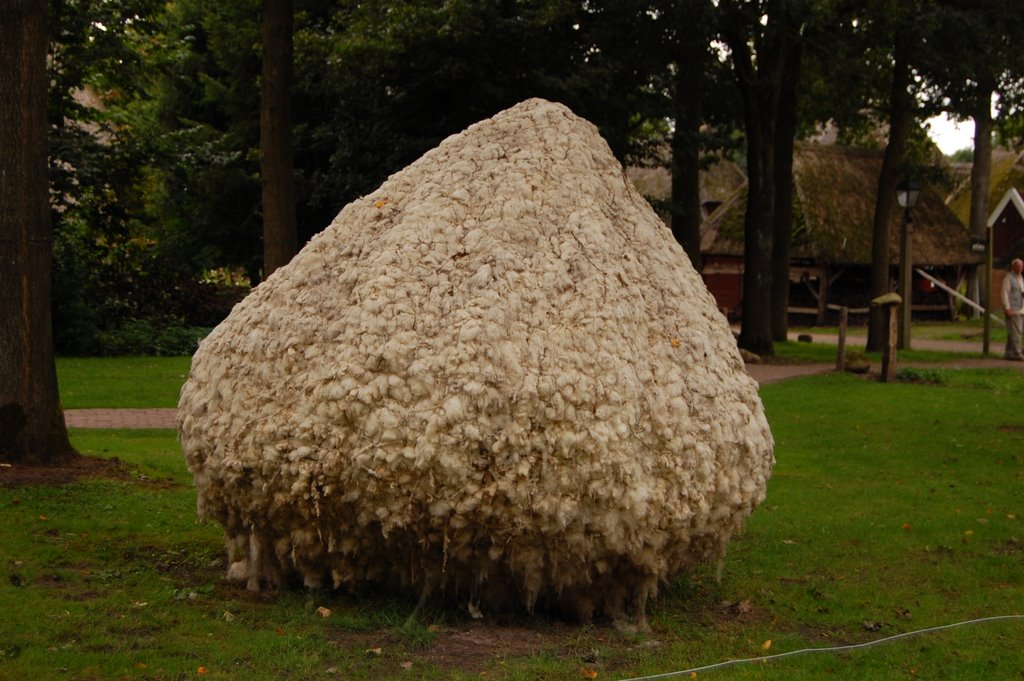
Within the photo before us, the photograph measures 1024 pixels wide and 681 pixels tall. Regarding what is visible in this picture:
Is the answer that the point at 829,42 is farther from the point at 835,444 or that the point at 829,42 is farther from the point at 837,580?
the point at 837,580

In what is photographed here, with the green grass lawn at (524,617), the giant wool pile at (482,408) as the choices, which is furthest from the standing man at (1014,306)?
the giant wool pile at (482,408)

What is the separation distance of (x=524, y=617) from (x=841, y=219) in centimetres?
3566

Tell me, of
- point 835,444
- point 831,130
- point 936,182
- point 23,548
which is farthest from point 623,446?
point 831,130

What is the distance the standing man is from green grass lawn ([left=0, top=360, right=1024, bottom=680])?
13096 mm

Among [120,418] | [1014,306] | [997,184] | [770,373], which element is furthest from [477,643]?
[997,184]

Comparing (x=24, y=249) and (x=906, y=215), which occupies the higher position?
(x=906, y=215)

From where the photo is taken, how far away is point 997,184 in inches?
1937

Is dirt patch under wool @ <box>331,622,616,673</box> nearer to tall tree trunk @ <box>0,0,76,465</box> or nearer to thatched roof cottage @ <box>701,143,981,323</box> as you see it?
tall tree trunk @ <box>0,0,76,465</box>

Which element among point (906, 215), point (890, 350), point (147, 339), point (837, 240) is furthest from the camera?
point (837, 240)

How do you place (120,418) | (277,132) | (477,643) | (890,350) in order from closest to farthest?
(477,643), (120,418), (277,132), (890,350)

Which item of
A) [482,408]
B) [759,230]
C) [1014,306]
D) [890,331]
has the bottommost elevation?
[890,331]

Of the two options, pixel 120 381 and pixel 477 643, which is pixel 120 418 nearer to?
pixel 120 381

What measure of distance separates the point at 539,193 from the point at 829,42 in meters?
18.0

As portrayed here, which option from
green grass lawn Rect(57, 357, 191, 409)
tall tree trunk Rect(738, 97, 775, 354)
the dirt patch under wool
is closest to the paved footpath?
green grass lawn Rect(57, 357, 191, 409)
